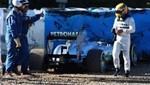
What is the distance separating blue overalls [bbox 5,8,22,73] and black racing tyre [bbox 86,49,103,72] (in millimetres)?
2174

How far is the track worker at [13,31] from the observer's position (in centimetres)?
1280

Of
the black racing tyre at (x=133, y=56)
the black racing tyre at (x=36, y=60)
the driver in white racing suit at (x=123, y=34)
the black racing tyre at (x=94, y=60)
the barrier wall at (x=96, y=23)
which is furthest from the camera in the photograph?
the barrier wall at (x=96, y=23)

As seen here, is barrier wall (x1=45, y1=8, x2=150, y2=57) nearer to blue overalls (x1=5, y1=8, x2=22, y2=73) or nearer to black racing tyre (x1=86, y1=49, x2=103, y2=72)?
black racing tyre (x1=86, y1=49, x2=103, y2=72)

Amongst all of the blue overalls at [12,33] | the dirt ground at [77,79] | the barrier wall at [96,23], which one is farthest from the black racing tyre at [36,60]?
the barrier wall at [96,23]

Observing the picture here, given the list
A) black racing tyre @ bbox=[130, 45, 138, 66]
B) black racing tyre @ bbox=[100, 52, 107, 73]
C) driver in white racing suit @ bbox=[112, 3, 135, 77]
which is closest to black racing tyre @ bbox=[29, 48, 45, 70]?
black racing tyre @ bbox=[100, 52, 107, 73]

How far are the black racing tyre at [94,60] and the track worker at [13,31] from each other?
85.6 inches

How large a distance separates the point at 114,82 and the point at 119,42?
137 centimetres

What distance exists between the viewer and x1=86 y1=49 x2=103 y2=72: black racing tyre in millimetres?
14039

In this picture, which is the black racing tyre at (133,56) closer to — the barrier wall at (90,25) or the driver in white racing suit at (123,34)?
the barrier wall at (90,25)

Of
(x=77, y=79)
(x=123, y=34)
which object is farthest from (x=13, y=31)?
(x=123, y=34)

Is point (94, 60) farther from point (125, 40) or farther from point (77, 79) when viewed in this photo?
point (77, 79)

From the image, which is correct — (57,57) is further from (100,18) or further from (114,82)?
(100,18)

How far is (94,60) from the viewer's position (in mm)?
14039

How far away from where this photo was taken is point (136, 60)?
16672 millimetres
